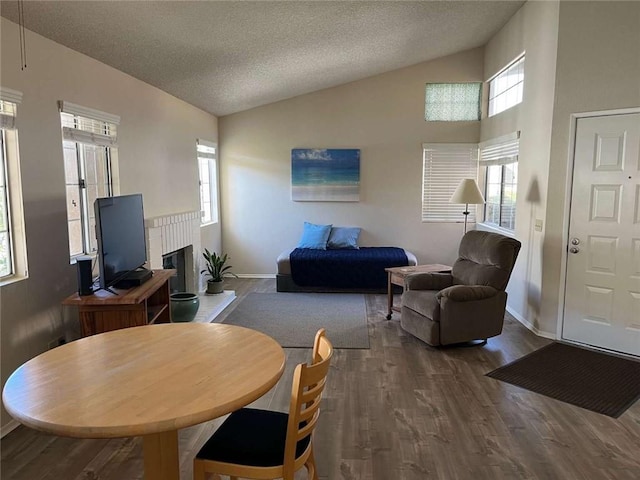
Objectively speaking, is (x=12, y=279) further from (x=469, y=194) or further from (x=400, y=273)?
(x=469, y=194)

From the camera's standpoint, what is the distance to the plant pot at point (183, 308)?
14.5 feet

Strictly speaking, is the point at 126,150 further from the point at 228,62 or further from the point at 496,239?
the point at 496,239

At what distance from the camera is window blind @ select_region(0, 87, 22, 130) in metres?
2.49

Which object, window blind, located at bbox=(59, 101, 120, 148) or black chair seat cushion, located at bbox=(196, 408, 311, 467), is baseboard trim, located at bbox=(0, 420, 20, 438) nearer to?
black chair seat cushion, located at bbox=(196, 408, 311, 467)

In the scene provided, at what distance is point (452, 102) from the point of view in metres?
6.55

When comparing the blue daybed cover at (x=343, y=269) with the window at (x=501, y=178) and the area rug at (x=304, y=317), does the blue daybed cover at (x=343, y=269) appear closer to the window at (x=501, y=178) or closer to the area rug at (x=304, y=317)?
the area rug at (x=304, y=317)

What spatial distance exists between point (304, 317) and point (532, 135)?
9.80 feet

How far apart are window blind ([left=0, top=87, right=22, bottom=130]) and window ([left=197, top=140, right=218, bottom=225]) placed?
11.3 feet

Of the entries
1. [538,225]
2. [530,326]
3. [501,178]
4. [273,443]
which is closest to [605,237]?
[538,225]

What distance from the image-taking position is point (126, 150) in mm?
3957

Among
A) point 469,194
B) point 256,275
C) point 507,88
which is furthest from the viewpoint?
point 256,275

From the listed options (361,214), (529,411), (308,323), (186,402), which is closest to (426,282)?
(308,323)

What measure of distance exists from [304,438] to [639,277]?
3342 mm

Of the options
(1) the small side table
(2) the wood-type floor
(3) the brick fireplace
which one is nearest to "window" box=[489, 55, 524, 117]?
(1) the small side table
